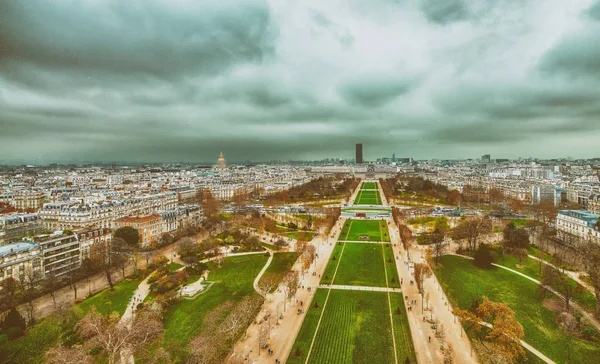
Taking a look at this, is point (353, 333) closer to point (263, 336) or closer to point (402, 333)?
point (402, 333)

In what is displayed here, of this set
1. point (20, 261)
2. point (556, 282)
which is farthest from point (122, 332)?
point (556, 282)

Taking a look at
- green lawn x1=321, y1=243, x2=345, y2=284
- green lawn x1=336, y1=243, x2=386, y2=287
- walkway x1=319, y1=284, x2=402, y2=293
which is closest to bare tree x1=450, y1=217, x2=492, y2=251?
green lawn x1=336, y1=243, x2=386, y2=287

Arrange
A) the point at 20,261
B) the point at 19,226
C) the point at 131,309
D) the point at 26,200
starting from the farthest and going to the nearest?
the point at 26,200
the point at 19,226
the point at 20,261
the point at 131,309

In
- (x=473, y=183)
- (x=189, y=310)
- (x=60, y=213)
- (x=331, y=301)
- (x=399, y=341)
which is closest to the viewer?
(x=399, y=341)

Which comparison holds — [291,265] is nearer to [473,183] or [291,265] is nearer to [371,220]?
[371,220]

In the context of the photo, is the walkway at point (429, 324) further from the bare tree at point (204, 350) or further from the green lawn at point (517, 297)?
the bare tree at point (204, 350)

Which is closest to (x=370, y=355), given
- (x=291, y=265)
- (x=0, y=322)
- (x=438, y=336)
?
(x=438, y=336)

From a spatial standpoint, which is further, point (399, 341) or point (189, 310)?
point (189, 310)
